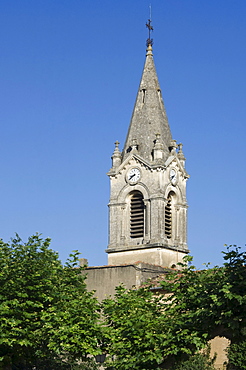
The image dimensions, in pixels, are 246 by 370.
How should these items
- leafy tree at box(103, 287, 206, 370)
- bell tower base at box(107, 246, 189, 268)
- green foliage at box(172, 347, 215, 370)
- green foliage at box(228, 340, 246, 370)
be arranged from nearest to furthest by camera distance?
1. green foliage at box(228, 340, 246, 370)
2. green foliage at box(172, 347, 215, 370)
3. leafy tree at box(103, 287, 206, 370)
4. bell tower base at box(107, 246, 189, 268)

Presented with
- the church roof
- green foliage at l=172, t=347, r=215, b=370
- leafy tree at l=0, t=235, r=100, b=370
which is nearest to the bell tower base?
the church roof

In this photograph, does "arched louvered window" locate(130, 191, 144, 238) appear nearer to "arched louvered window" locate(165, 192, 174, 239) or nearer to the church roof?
"arched louvered window" locate(165, 192, 174, 239)

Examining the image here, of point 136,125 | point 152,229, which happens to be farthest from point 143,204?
point 136,125

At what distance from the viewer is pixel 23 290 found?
3538cm

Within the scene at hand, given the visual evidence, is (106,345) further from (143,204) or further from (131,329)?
(143,204)

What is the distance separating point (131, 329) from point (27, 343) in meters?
4.63

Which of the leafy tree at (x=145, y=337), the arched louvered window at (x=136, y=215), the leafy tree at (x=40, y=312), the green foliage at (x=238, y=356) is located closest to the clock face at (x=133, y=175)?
the arched louvered window at (x=136, y=215)

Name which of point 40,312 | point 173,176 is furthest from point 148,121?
point 40,312

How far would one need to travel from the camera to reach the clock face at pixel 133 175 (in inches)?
2363

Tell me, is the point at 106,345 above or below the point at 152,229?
below

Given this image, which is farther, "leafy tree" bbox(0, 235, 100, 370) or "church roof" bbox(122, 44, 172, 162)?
"church roof" bbox(122, 44, 172, 162)

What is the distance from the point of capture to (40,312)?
115 feet

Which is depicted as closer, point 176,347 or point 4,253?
point 176,347

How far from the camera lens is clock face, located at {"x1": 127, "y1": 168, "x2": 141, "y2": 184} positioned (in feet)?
197
